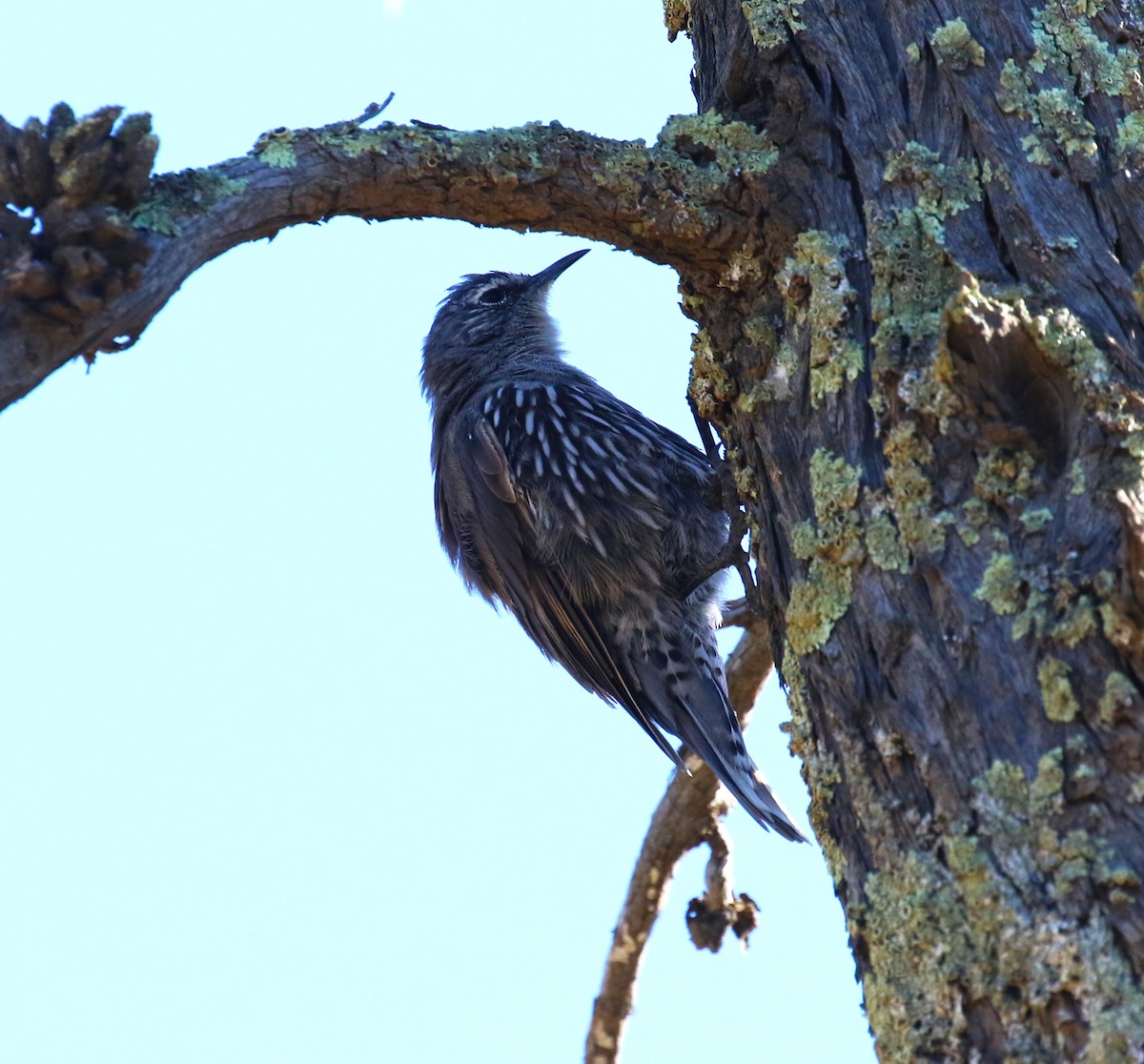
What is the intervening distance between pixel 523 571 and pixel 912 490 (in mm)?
2307

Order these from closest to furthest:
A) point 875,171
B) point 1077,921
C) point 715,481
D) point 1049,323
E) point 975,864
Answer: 1. point 1077,921
2. point 975,864
3. point 1049,323
4. point 875,171
5. point 715,481

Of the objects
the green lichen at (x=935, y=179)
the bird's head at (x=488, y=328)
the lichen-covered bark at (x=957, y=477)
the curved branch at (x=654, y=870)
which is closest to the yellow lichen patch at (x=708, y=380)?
the lichen-covered bark at (x=957, y=477)

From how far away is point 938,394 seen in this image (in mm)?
2164

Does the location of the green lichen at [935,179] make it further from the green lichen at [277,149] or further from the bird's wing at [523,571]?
the bird's wing at [523,571]

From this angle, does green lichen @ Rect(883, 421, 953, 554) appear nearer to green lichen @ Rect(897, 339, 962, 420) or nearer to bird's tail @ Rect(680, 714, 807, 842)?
green lichen @ Rect(897, 339, 962, 420)

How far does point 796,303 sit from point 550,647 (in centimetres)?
213

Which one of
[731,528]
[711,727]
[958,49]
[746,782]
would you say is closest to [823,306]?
[958,49]

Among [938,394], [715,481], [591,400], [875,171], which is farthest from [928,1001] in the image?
[591,400]

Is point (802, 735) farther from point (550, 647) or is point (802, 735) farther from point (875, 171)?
point (550, 647)

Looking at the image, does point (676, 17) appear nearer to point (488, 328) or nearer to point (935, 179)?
point (935, 179)

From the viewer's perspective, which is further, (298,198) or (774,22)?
(774,22)

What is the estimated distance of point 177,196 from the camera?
2320 mm

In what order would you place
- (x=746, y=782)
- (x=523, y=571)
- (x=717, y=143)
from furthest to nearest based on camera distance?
(x=523, y=571) → (x=746, y=782) → (x=717, y=143)

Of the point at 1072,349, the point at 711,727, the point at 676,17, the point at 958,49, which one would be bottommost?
the point at 1072,349
